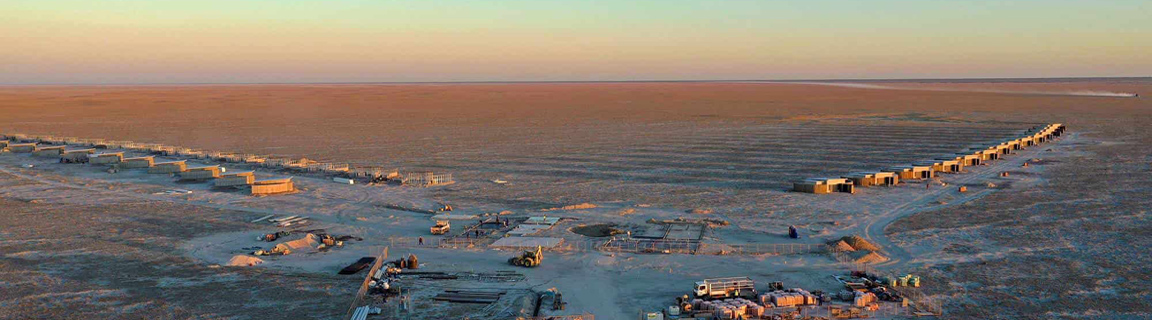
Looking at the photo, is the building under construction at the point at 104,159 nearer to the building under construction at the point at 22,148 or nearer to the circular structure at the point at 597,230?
the building under construction at the point at 22,148

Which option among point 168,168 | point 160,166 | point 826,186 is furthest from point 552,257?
point 160,166

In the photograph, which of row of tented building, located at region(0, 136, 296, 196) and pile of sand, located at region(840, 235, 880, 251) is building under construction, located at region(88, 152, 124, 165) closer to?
row of tented building, located at region(0, 136, 296, 196)

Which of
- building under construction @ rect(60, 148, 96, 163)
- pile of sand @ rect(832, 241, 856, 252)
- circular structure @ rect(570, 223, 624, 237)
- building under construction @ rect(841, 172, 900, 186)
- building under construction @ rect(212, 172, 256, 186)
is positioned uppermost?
building under construction @ rect(60, 148, 96, 163)

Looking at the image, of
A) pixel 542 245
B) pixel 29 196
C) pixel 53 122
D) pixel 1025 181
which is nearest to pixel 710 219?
pixel 542 245

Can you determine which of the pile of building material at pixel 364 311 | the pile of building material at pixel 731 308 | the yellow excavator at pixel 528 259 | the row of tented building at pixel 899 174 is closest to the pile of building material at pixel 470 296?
the pile of building material at pixel 364 311

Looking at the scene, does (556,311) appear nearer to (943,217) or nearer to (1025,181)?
(943,217)

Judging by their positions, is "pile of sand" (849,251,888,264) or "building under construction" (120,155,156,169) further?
"building under construction" (120,155,156,169)

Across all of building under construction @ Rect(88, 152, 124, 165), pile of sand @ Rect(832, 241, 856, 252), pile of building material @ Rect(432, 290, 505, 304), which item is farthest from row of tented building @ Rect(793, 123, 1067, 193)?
building under construction @ Rect(88, 152, 124, 165)
